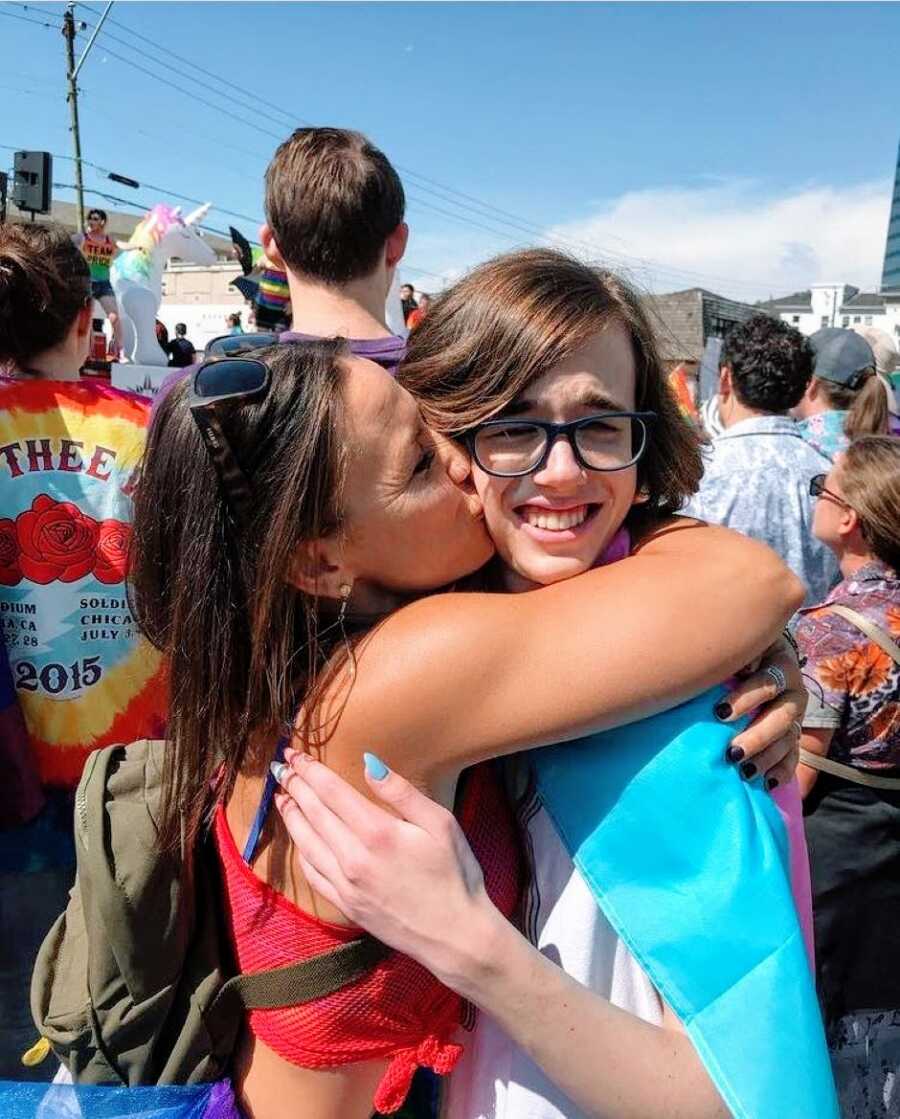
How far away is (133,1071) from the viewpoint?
4.05ft

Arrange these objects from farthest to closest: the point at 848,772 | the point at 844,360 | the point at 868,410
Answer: the point at 844,360 → the point at 868,410 → the point at 848,772

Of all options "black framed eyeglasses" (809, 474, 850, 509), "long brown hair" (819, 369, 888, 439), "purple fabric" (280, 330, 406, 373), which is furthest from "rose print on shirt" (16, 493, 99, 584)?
"long brown hair" (819, 369, 888, 439)

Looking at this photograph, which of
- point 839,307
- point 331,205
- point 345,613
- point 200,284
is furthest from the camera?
point 839,307

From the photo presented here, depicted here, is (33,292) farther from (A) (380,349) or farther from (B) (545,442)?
(B) (545,442)

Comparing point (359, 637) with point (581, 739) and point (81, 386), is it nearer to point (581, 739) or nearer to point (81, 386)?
point (581, 739)

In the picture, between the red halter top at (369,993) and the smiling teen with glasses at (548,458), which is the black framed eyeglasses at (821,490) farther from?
the red halter top at (369,993)

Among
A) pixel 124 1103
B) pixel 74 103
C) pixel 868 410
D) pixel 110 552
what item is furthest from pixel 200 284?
pixel 124 1103

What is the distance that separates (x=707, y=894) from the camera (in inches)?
39.8

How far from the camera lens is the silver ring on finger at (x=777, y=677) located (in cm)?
120

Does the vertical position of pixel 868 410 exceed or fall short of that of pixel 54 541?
it exceeds it

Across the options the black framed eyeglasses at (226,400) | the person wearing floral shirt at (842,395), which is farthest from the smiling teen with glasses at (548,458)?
the person wearing floral shirt at (842,395)

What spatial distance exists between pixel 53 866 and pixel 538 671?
67.7 inches

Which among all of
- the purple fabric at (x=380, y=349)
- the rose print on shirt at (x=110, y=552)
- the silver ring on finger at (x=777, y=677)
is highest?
the purple fabric at (x=380, y=349)

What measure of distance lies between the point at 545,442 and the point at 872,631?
5.21 feet
